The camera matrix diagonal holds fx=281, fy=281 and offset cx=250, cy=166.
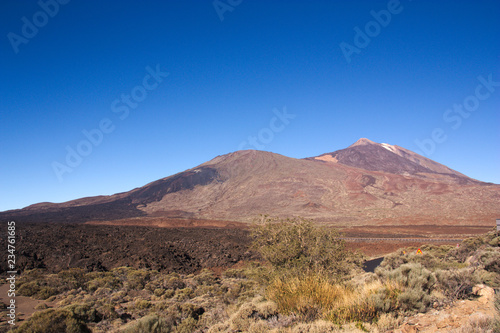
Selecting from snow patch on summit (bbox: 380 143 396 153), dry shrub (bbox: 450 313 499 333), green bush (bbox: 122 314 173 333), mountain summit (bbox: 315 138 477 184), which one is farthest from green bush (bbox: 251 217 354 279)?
snow patch on summit (bbox: 380 143 396 153)

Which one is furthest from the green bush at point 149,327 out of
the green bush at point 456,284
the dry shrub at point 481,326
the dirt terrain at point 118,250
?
the dirt terrain at point 118,250

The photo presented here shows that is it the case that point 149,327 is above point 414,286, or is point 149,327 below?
below

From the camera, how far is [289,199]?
88.3m

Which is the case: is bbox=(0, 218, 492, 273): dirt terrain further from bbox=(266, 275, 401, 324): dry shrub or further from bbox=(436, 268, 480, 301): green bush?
bbox=(436, 268, 480, 301): green bush

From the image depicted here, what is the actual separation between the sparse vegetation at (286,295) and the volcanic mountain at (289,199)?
52473 mm

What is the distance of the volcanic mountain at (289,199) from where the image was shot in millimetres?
71938

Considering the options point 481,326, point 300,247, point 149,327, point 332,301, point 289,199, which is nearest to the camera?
point 481,326

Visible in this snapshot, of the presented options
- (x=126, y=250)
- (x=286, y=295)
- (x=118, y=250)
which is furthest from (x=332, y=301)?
(x=118, y=250)

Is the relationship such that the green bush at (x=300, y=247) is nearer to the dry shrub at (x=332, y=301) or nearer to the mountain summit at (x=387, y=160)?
the dry shrub at (x=332, y=301)

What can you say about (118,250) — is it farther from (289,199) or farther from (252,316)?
(289,199)

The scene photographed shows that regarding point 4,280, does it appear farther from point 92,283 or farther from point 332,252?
point 332,252

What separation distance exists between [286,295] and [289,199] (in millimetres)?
83460

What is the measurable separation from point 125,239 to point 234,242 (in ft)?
39.7

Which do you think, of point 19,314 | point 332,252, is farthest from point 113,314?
point 332,252
